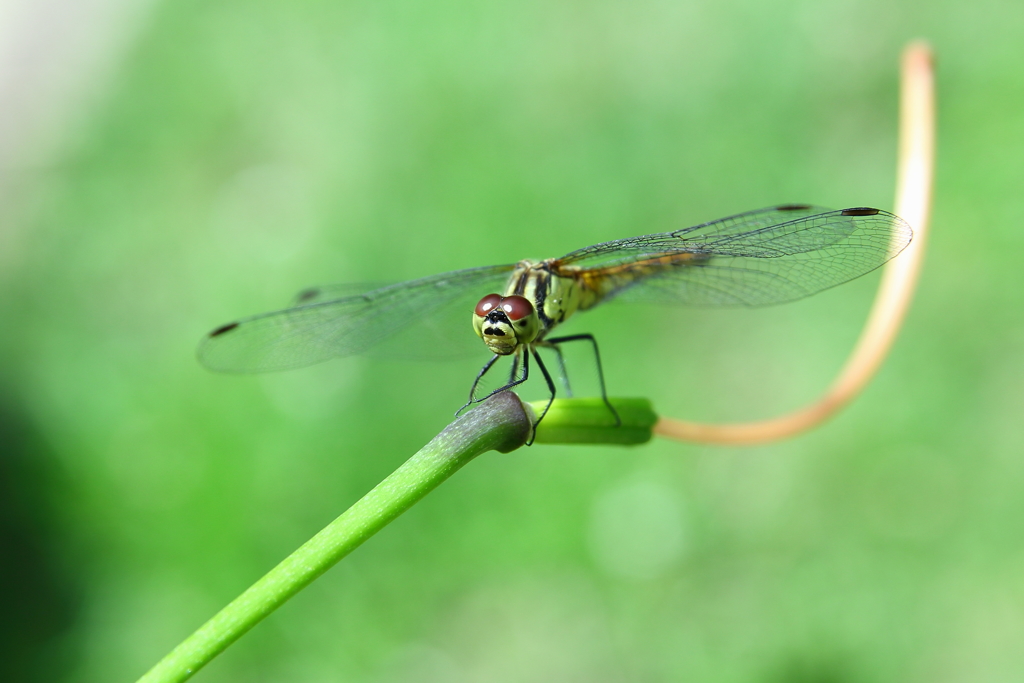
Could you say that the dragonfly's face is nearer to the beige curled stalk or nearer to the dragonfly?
the dragonfly

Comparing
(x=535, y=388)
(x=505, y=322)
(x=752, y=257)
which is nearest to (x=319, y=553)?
(x=505, y=322)

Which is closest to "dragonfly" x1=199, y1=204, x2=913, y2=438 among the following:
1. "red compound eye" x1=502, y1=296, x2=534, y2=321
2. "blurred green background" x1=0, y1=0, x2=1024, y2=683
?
"red compound eye" x1=502, y1=296, x2=534, y2=321

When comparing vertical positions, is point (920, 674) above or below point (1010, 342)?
below

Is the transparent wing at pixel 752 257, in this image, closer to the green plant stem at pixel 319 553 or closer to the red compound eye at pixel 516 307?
the red compound eye at pixel 516 307

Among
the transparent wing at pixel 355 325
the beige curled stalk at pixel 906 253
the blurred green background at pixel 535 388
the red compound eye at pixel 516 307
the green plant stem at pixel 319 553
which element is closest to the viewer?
the green plant stem at pixel 319 553

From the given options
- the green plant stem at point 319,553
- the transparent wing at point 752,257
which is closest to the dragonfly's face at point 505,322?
the transparent wing at point 752,257

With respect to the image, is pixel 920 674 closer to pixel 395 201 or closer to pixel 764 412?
pixel 764 412

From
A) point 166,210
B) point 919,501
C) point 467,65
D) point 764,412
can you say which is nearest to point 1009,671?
point 919,501
